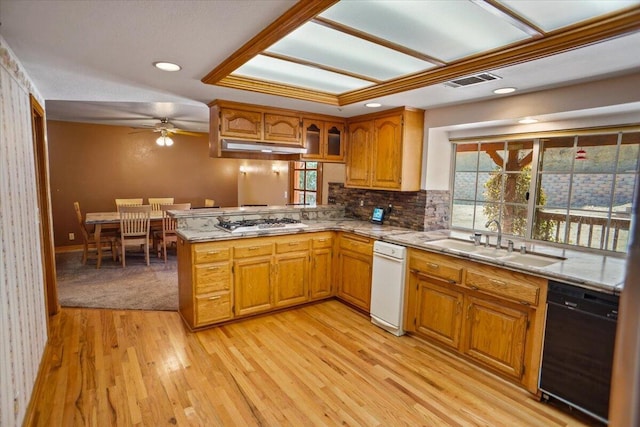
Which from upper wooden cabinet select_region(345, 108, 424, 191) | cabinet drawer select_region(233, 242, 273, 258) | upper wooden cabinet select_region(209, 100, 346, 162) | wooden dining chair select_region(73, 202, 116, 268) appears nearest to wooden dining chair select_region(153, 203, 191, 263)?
wooden dining chair select_region(73, 202, 116, 268)

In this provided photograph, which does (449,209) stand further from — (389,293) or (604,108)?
(604,108)

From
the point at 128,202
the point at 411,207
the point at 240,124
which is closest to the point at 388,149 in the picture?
the point at 411,207

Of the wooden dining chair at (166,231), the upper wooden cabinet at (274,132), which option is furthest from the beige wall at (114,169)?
the upper wooden cabinet at (274,132)

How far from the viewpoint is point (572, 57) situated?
1987 mm

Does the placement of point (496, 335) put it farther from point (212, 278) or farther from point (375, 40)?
point (212, 278)

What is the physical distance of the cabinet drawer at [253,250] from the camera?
329 centimetres

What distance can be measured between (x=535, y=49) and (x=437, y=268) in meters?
1.71

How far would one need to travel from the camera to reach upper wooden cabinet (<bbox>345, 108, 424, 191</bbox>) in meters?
3.59

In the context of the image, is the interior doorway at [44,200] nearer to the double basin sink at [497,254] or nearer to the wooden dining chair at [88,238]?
the wooden dining chair at [88,238]

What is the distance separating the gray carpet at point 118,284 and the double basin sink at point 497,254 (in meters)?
2.92

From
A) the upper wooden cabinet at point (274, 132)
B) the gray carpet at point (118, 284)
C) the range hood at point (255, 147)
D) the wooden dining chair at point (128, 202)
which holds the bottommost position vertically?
the gray carpet at point (118, 284)

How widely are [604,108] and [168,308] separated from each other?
426cm

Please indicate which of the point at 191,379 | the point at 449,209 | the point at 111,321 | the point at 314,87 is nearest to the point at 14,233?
the point at 191,379

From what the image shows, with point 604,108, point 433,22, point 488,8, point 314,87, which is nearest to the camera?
point 488,8
